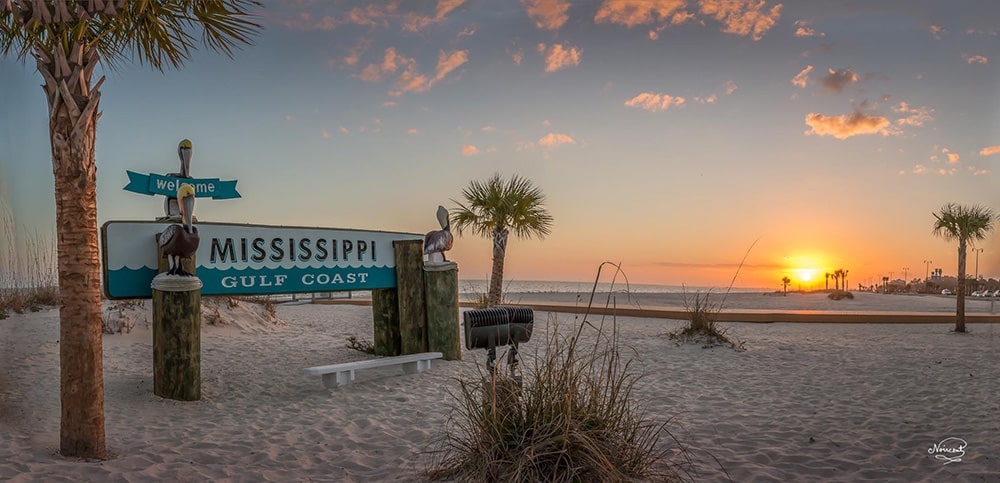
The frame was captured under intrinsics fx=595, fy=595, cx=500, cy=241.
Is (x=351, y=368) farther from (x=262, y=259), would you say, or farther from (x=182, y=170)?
(x=182, y=170)

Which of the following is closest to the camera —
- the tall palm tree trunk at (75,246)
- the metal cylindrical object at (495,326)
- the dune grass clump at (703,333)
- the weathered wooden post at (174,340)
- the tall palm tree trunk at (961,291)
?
the metal cylindrical object at (495,326)

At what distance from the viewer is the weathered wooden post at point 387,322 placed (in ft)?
28.1

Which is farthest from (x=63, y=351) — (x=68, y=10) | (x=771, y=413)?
(x=771, y=413)

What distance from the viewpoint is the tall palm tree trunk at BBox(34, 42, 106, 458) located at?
3891 mm

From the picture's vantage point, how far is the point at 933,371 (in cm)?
767

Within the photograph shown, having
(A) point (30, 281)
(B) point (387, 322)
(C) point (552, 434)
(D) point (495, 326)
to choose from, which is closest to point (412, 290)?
(B) point (387, 322)

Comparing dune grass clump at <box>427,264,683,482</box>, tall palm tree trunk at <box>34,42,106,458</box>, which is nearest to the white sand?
tall palm tree trunk at <box>34,42,106,458</box>

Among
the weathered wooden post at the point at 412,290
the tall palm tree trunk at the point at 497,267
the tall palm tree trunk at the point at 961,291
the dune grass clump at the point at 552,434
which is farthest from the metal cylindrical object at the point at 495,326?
the tall palm tree trunk at the point at 961,291

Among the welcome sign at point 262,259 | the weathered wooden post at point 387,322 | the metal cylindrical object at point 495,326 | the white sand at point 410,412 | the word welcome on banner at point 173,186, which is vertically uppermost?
the word welcome on banner at point 173,186

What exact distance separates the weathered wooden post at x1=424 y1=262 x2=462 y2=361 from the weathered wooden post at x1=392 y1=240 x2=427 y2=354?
96 mm

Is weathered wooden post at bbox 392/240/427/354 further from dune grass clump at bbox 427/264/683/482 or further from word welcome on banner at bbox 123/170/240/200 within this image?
dune grass clump at bbox 427/264/683/482

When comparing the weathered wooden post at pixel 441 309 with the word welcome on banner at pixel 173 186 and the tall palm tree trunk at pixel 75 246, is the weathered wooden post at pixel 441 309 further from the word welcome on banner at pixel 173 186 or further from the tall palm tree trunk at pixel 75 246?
the tall palm tree trunk at pixel 75 246

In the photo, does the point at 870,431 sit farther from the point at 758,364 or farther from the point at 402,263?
the point at 402,263

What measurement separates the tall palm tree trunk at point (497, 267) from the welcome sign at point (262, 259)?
6.81 metres
